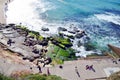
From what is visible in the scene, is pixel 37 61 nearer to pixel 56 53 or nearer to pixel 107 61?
pixel 56 53

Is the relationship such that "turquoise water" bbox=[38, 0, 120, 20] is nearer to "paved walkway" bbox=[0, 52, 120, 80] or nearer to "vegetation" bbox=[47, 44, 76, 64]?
"vegetation" bbox=[47, 44, 76, 64]

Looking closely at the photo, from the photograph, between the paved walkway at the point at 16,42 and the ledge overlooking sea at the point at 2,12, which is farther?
the ledge overlooking sea at the point at 2,12

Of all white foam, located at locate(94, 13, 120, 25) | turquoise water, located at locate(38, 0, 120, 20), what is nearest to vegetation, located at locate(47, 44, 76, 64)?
turquoise water, located at locate(38, 0, 120, 20)

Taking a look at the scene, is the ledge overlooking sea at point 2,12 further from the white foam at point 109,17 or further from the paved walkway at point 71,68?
the white foam at point 109,17

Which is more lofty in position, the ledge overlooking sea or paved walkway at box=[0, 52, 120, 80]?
the ledge overlooking sea

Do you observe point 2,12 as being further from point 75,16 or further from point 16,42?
point 75,16

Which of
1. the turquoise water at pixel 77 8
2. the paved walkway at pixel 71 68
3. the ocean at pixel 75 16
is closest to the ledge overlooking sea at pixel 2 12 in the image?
the ocean at pixel 75 16

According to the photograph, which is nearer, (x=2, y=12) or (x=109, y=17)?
(x=2, y=12)

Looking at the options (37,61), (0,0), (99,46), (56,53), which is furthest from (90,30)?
(0,0)

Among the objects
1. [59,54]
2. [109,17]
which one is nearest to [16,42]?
[59,54]
